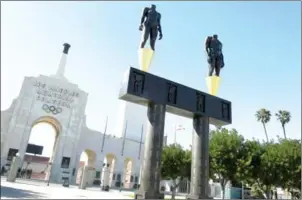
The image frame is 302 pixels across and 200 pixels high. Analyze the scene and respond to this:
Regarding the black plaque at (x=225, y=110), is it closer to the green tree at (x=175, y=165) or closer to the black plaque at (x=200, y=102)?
the black plaque at (x=200, y=102)

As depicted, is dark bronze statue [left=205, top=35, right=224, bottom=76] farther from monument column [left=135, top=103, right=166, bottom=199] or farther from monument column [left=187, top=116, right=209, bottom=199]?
monument column [left=135, top=103, right=166, bottom=199]

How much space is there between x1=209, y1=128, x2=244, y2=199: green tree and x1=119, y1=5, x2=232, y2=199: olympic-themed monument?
1347 centimetres

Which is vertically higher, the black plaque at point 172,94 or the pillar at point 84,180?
the black plaque at point 172,94

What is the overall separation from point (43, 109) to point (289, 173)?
118 feet

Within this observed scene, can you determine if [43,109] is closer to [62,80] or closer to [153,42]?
[62,80]

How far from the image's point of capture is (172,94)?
12422 mm

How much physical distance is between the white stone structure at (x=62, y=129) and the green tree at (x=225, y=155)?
19.2 meters

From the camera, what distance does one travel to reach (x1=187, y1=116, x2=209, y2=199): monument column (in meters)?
11.8

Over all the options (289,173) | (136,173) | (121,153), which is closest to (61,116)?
(121,153)

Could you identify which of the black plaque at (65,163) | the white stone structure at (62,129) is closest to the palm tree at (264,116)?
the white stone structure at (62,129)

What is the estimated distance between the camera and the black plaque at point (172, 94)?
1224 cm

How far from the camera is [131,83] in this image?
36.8 ft

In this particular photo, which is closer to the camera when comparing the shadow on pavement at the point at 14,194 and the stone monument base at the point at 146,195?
the stone monument base at the point at 146,195

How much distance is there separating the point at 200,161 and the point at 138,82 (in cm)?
458
